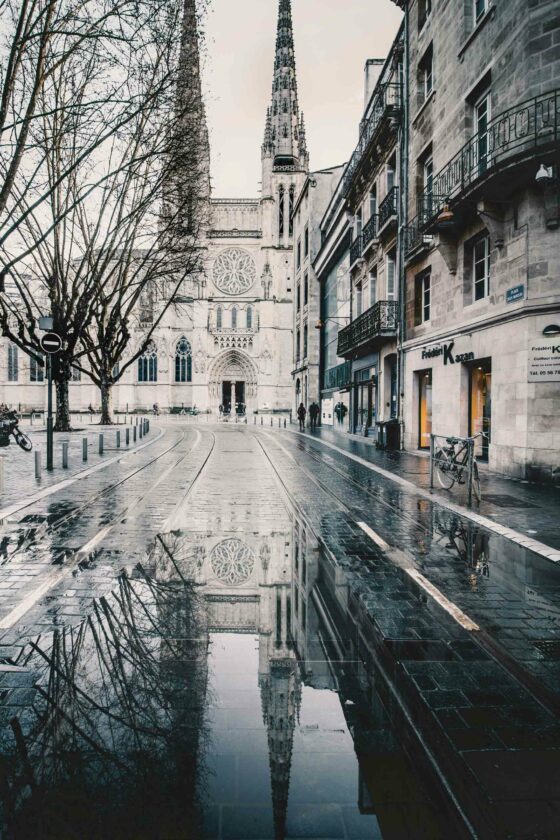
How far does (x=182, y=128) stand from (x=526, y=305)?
967 centimetres

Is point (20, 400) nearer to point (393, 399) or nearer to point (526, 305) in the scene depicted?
point (393, 399)

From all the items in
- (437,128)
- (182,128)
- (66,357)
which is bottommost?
(66,357)

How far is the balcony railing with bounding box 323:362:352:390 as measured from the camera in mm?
32062

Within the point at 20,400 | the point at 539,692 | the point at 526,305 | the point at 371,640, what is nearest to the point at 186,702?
the point at 371,640

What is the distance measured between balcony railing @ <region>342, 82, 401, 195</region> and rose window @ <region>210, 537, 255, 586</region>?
1955 centimetres

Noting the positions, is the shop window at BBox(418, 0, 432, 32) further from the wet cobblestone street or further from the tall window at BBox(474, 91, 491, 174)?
the wet cobblestone street

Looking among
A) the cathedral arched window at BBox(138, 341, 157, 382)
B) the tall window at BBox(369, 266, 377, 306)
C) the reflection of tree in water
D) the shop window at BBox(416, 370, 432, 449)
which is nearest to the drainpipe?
the shop window at BBox(416, 370, 432, 449)

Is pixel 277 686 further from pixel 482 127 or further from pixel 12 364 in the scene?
pixel 12 364

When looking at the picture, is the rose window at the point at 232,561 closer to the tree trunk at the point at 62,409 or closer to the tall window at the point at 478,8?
the tall window at the point at 478,8

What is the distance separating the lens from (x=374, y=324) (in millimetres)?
23484

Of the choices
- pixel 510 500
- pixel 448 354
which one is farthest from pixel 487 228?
pixel 510 500

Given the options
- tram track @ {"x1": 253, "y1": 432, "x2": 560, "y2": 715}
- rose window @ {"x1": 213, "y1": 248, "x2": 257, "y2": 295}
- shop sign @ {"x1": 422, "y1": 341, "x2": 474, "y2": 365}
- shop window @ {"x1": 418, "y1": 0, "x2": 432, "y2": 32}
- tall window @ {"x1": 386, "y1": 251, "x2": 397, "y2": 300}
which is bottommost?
tram track @ {"x1": 253, "y1": 432, "x2": 560, "y2": 715}

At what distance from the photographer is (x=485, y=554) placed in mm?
6555

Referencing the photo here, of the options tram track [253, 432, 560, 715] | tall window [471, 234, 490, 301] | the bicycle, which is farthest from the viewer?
tall window [471, 234, 490, 301]
